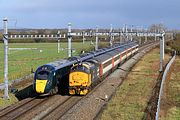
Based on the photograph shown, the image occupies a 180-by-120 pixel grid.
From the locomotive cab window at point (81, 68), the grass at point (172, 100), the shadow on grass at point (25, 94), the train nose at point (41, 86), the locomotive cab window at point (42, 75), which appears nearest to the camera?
the grass at point (172, 100)

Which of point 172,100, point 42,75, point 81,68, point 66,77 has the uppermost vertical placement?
point 81,68

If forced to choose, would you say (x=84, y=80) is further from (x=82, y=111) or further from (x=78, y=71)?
(x=82, y=111)

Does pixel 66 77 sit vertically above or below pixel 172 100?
above

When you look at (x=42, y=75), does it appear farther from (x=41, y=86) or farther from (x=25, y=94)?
(x=25, y=94)

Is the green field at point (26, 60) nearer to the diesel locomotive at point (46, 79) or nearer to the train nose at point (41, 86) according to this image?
the diesel locomotive at point (46, 79)

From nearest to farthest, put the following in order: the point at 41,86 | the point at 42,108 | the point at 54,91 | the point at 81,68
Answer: the point at 42,108 → the point at 41,86 → the point at 54,91 → the point at 81,68

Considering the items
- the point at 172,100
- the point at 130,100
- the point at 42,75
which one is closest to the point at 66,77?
the point at 42,75

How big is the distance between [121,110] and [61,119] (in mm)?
4548

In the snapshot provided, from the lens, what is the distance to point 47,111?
26828 millimetres

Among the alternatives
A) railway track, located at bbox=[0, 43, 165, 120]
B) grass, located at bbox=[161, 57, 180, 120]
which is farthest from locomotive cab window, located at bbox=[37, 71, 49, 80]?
grass, located at bbox=[161, 57, 180, 120]

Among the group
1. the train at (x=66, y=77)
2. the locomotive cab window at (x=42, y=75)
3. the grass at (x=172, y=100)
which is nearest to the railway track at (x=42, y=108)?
the train at (x=66, y=77)

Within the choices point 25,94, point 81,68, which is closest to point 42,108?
point 81,68

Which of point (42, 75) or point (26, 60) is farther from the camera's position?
point (26, 60)

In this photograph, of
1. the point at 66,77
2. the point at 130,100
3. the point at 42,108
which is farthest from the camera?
the point at 66,77
